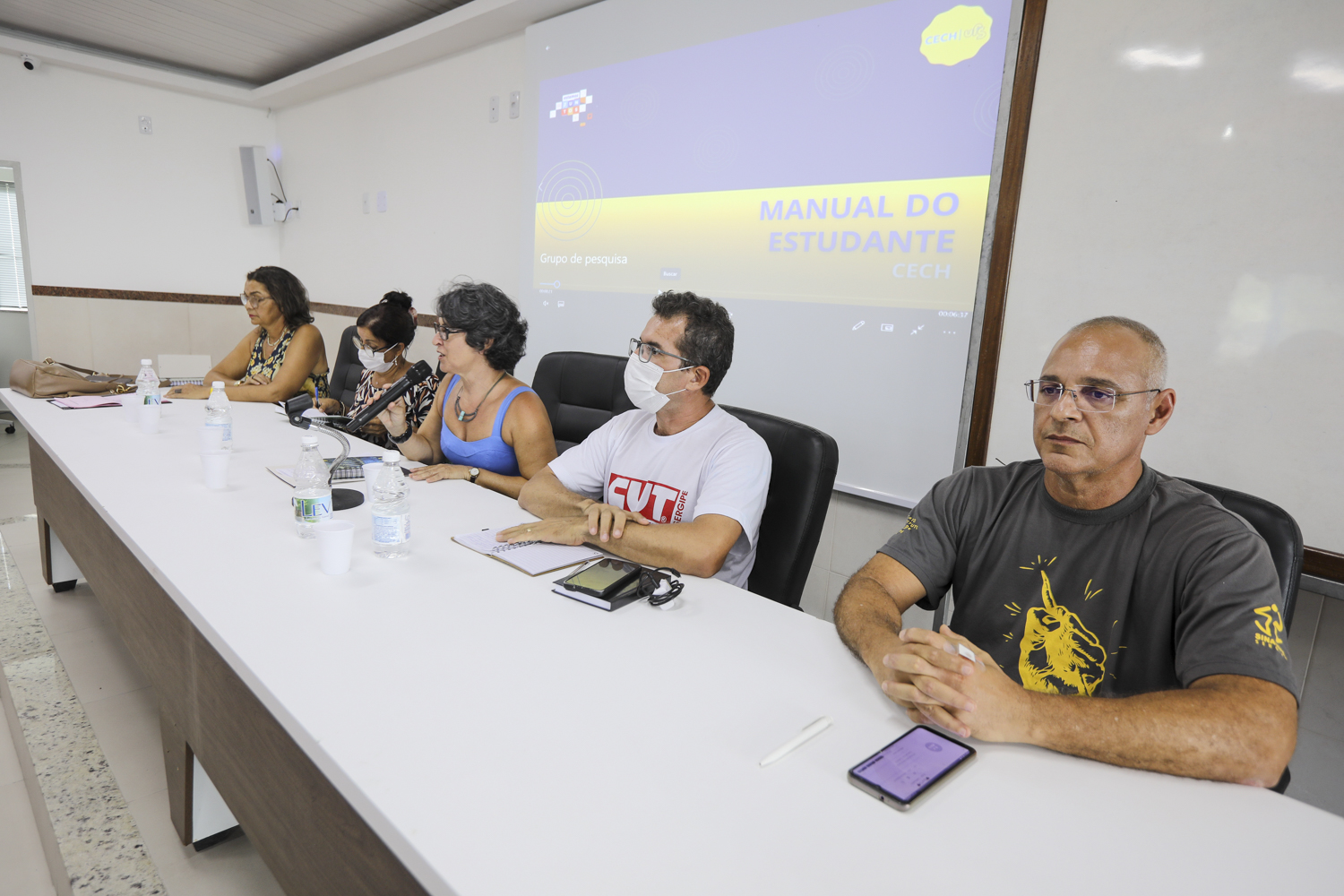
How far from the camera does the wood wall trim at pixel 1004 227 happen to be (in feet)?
6.71

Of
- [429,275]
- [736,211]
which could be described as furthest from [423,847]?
[429,275]

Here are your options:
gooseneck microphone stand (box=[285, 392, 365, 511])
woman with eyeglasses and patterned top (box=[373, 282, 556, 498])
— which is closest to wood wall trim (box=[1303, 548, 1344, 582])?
woman with eyeglasses and patterned top (box=[373, 282, 556, 498])

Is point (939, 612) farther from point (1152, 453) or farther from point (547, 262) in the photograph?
point (547, 262)

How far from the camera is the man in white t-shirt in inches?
57.6

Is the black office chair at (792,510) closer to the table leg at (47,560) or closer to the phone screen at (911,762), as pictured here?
the phone screen at (911,762)

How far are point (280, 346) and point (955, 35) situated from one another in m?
3.22

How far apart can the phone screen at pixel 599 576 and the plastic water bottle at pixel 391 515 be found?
35 centimetres

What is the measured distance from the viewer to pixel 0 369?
17.7 feet

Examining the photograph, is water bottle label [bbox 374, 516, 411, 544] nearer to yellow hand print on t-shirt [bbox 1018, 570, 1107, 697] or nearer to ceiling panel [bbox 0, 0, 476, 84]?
yellow hand print on t-shirt [bbox 1018, 570, 1107, 697]

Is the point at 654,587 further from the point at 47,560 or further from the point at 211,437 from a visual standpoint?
the point at 47,560

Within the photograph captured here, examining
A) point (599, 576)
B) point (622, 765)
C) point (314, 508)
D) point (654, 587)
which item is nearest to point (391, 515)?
point (314, 508)

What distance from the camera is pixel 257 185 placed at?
5.62 metres

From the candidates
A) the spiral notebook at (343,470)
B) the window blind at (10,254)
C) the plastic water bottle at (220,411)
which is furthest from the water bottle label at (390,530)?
the window blind at (10,254)

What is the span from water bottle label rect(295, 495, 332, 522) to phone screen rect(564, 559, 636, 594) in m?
0.53
